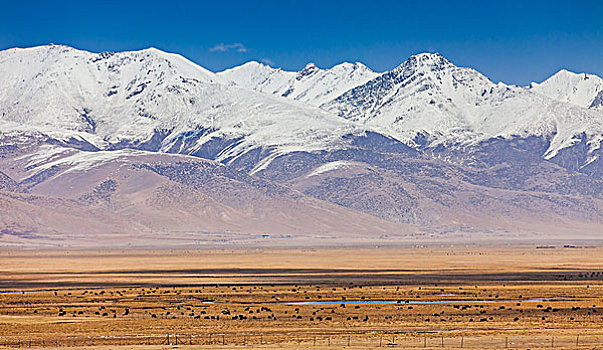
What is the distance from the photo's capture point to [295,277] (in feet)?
494

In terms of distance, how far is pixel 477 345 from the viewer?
70.7m

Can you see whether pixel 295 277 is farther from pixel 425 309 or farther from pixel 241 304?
pixel 425 309

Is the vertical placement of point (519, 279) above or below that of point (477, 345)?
above

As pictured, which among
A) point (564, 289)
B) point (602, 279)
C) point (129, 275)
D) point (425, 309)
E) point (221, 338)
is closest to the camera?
point (221, 338)

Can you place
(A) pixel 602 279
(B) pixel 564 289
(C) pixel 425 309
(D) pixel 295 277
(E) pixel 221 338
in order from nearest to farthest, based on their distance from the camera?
(E) pixel 221 338
(C) pixel 425 309
(B) pixel 564 289
(A) pixel 602 279
(D) pixel 295 277

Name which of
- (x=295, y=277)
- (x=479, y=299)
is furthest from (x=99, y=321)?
(x=295, y=277)

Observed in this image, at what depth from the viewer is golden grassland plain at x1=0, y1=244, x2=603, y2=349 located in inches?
2945

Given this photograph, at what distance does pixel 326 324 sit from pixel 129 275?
81.1m

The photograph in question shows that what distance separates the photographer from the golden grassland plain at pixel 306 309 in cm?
7481

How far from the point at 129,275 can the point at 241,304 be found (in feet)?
196

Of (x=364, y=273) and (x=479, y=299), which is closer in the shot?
(x=479, y=299)

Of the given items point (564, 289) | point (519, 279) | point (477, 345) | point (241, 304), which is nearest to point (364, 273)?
point (519, 279)

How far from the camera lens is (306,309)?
9681cm

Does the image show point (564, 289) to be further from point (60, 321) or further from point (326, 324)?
point (60, 321)
